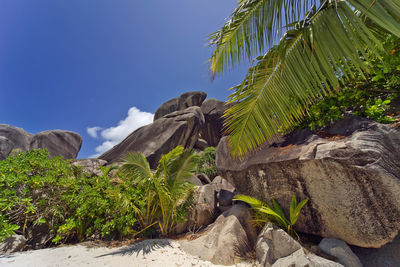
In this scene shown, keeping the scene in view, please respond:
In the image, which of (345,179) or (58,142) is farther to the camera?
(58,142)

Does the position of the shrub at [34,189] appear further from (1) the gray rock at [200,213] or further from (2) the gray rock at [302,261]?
(2) the gray rock at [302,261]

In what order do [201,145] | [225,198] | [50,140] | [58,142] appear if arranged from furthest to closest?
[201,145] < [58,142] < [50,140] < [225,198]

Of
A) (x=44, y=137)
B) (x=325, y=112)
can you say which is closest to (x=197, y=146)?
(x=44, y=137)

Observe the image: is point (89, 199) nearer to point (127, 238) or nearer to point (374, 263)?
point (127, 238)

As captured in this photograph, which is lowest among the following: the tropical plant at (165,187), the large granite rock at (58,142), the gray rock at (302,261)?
the gray rock at (302,261)

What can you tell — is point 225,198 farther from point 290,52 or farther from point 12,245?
point 12,245

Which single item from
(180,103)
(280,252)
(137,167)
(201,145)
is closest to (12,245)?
(137,167)

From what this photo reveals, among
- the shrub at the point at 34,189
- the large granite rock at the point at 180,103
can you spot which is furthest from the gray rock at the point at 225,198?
the large granite rock at the point at 180,103

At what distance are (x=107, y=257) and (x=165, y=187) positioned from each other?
1.88m

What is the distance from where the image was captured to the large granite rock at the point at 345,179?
2.54 meters

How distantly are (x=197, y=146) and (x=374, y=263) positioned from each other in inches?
726

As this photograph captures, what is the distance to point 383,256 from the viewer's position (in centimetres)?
272

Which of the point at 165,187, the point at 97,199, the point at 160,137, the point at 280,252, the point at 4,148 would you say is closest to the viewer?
the point at 280,252

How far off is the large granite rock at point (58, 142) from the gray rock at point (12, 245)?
51.7 ft
